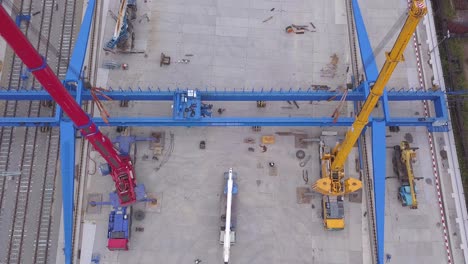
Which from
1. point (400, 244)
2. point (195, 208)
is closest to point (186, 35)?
point (195, 208)

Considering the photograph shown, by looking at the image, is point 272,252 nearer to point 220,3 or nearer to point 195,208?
point 195,208

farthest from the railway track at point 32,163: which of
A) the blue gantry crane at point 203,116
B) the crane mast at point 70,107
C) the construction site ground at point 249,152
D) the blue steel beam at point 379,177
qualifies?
the blue steel beam at point 379,177

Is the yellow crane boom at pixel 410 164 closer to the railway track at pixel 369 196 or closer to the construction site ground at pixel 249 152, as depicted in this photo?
the construction site ground at pixel 249 152

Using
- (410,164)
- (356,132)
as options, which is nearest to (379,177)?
(410,164)

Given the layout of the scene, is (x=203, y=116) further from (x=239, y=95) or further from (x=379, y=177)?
(x=379, y=177)

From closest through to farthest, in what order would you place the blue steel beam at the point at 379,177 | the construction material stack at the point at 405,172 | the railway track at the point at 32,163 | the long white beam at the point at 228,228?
1. the long white beam at the point at 228,228
2. the blue steel beam at the point at 379,177
3. the railway track at the point at 32,163
4. the construction material stack at the point at 405,172

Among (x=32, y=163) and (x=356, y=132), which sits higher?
(x=356, y=132)
